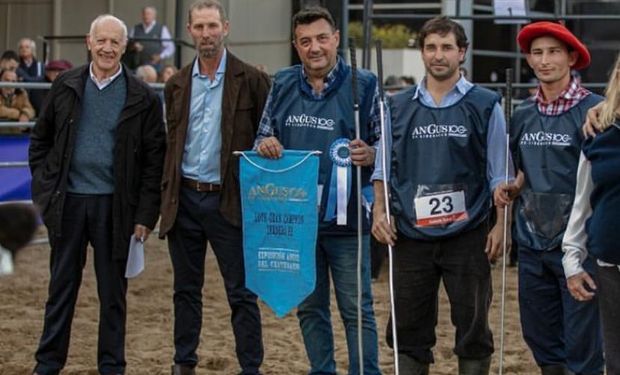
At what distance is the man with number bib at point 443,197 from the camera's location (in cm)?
583

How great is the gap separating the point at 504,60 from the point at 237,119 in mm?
14701

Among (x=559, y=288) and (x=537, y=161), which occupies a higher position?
(x=537, y=161)

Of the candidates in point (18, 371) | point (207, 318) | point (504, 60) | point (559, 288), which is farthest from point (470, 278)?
point (504, 60)

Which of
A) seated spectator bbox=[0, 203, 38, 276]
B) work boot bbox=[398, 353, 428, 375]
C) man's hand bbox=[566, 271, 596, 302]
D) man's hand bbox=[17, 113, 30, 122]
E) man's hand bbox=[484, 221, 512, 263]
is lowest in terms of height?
work boot bbox=[398, 353, 428, 375]

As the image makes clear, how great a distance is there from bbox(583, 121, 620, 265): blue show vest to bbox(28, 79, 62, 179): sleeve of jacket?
119 inches

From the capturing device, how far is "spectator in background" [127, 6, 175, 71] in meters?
16.2

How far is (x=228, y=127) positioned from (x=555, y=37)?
176 cm

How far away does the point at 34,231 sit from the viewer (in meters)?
3.06

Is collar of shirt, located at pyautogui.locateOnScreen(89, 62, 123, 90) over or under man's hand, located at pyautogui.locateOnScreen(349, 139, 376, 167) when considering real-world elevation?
over

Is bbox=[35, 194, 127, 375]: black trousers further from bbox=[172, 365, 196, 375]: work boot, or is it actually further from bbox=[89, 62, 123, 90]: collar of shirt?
bbox=[89, 62, 123, 90]: collar of shirt

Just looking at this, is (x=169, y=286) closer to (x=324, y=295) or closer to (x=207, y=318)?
(x=207, y=318)

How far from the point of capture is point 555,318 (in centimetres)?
585

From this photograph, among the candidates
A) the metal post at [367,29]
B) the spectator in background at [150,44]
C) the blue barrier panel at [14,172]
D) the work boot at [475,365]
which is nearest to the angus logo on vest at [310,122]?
the work boot at [475,365]

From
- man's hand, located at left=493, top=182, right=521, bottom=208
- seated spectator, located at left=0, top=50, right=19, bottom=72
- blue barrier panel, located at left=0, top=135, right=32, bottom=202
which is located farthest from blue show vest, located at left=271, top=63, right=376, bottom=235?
seated spectator, located at left=0, top=50, right=19, bottom=72
